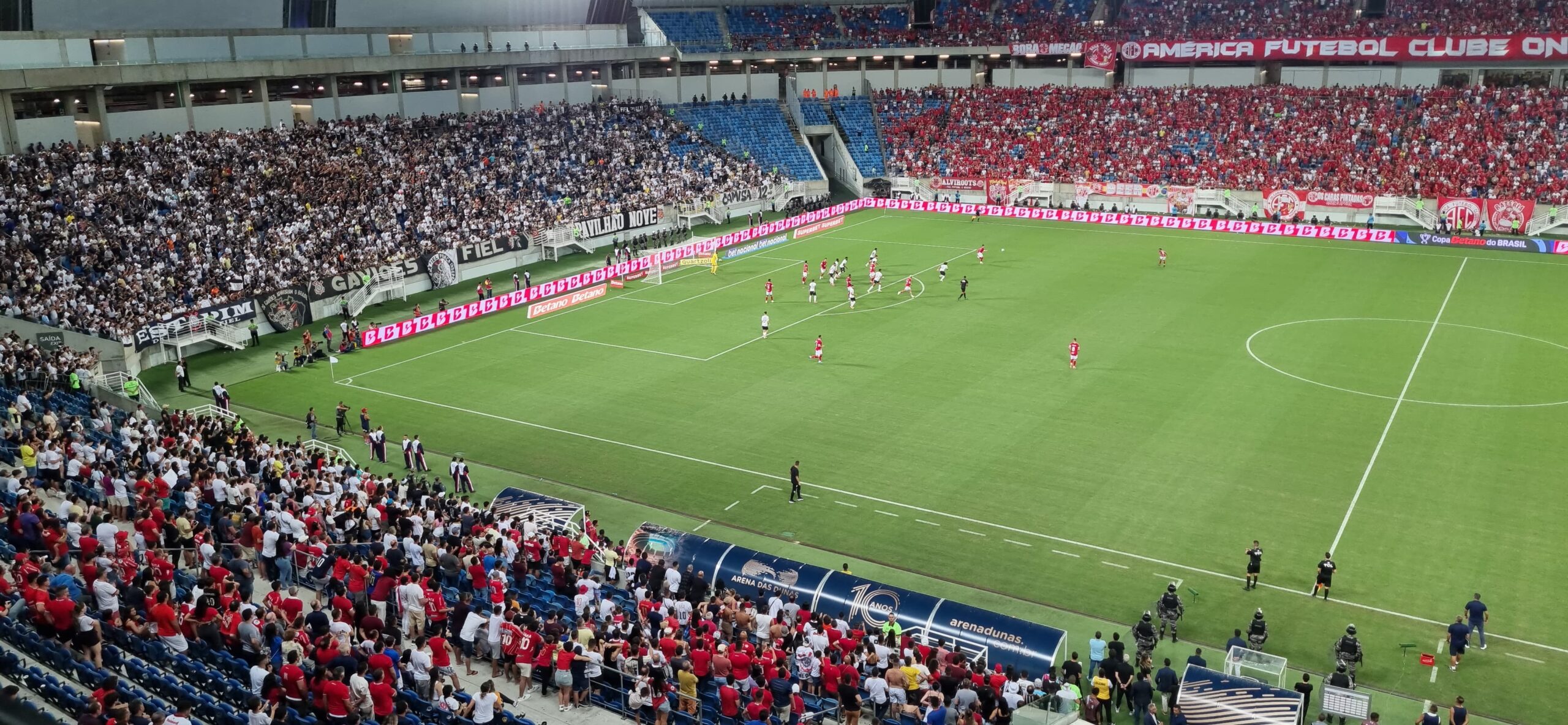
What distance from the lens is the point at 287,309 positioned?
48.8 m

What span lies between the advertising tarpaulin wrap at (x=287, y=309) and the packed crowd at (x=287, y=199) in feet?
2.17

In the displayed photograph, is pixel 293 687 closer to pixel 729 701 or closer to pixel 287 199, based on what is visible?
pixel 729 701

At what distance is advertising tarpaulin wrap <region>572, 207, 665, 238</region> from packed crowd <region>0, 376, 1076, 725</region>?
1544 inches

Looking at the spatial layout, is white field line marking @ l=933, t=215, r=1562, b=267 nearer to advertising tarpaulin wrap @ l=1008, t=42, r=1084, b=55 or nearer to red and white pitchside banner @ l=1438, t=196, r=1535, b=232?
red and white pitchside banner @ l=1438, t=196, r=1535, b=232

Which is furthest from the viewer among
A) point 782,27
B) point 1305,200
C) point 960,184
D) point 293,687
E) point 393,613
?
point 782,27

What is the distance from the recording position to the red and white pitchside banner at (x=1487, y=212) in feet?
206

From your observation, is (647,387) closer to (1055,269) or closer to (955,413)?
(955,413)

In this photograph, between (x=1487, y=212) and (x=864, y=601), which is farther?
(x=1487, y=212)

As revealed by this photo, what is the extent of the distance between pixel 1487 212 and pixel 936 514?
164 ft

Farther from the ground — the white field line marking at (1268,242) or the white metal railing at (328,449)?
the white field line marking at (1268,242)

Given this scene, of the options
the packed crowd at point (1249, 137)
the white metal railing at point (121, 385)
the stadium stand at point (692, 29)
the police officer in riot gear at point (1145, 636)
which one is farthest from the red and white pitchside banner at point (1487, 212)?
the white metal railing at point (121, 385)

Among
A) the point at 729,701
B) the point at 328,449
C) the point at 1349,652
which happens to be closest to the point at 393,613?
A: the point at 729,701

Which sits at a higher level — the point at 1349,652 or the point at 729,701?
the point at 729,701

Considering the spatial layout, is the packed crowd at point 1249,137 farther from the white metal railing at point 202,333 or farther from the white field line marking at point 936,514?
the white metal railing at point 202,333
